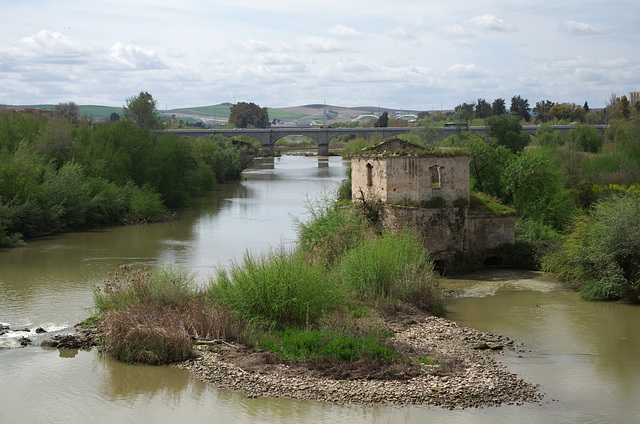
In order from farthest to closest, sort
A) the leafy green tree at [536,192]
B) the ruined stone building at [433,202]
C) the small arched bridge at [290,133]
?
the small arched bridge at [290,133], the leafy green tree at [536,192], the ruined stone building at [433,202]

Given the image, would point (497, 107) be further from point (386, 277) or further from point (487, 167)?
point (386, 277)

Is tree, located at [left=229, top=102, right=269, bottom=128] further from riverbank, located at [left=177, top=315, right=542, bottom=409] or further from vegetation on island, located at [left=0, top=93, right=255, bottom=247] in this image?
riverbank, located at [left=177, top=315, right=542, bottom=409]

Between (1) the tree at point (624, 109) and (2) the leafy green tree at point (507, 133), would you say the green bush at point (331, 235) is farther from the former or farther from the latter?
(1) the tree at point (624, 109)

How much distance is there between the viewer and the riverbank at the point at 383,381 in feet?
41.8

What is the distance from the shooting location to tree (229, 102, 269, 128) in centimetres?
14225

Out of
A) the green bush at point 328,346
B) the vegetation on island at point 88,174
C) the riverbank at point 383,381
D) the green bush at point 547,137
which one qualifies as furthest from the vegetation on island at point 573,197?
the vegetation on island at point 88,174

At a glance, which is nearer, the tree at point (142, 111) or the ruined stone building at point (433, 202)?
the ruined stone building at point (433, 202)

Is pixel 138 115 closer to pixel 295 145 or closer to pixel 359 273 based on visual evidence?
pixel 359 273

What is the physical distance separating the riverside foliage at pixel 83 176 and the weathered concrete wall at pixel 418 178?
1621 centimetres

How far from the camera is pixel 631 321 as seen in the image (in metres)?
18.7

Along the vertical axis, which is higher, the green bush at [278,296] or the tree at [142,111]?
the tree at [142,111]

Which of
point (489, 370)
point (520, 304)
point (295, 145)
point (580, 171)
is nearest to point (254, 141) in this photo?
point (295, 145)

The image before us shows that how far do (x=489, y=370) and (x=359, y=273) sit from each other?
224 inches

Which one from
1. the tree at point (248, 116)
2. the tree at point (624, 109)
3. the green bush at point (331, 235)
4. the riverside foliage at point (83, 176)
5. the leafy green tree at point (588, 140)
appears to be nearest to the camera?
the green bush at point (331, 235)
